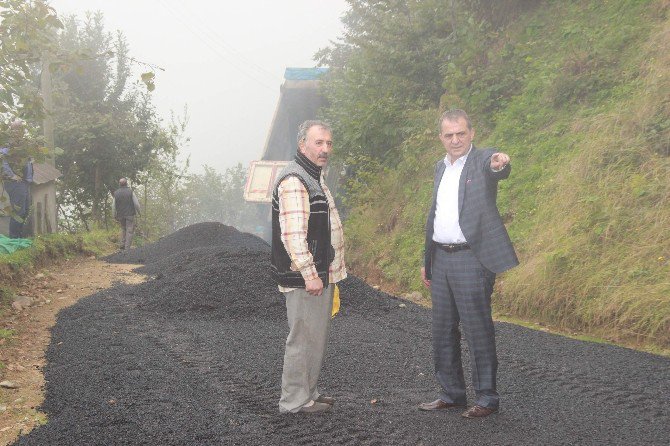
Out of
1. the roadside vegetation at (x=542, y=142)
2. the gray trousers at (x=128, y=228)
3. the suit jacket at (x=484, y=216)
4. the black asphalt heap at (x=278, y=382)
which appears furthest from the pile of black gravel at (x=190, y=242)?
the suit jacket at (x=484, y=216)

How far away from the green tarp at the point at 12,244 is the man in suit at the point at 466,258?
882cm

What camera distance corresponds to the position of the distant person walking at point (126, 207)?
18266 millimetres

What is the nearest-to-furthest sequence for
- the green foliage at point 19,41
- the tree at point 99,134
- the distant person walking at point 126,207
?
the green foliage at point 19,41, the distant person walking at point 126,207, the tree at point 99,134

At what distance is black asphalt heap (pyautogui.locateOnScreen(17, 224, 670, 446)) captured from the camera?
145 inches

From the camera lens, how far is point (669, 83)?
8.87 meters

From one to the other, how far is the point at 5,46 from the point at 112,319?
323 centimetres

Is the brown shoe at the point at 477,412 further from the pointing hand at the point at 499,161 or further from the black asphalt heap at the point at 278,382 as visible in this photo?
the pointing hand at the point at 499,161

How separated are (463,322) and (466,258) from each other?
0.41 m

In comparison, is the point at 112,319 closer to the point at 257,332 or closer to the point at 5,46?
the point at 257,332

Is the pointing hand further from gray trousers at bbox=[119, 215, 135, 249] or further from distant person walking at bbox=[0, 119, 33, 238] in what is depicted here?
gray trousers at bbox=[119, 215, 135, 249]

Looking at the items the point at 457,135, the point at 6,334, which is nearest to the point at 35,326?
the point at 6,334

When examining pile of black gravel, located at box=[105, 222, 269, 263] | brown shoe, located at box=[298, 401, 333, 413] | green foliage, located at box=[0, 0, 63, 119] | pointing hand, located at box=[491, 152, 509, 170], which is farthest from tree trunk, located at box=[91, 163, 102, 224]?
pointing hand, located at box=[491, 152, 509, 170]

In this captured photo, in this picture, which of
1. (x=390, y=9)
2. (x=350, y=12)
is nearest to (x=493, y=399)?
(x=390, y=9)

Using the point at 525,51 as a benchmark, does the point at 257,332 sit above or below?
below
